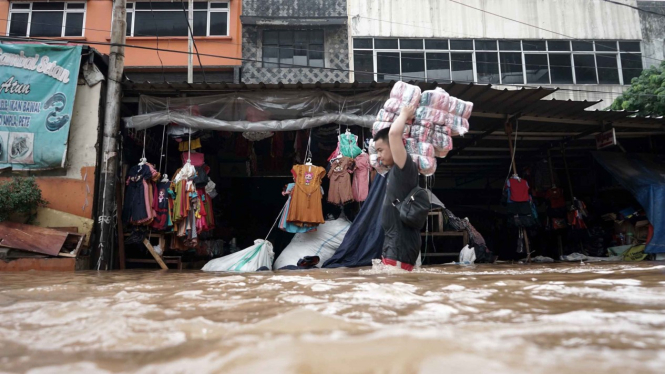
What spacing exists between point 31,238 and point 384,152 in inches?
208

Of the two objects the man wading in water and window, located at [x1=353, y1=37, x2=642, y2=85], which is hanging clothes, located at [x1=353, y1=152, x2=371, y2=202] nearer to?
the man wading in water

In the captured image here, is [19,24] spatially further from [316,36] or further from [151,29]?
[316,36]

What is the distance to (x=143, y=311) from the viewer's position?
1739 mm

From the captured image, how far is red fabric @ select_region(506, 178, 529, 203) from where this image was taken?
343 inches

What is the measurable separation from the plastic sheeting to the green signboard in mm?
998

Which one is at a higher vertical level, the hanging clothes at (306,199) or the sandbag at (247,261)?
the hanging clothes at (306,199)

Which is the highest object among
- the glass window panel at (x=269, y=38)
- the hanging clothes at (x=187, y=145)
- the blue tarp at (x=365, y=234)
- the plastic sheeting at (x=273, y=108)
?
the glass window panel at (x=269, y=38)

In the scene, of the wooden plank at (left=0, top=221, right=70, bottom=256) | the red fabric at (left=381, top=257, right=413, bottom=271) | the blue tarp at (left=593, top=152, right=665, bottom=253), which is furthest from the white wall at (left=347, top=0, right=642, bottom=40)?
the red fabric at (left=381, top=257, right=413, bottom=271)

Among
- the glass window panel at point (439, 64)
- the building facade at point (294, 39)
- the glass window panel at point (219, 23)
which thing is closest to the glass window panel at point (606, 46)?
the glass window panel at point (439, 64)

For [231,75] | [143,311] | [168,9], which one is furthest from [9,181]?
[168,9]

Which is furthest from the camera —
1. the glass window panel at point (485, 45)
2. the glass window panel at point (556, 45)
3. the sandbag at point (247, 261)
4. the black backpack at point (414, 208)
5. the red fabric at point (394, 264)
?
the glass window panel at point (556, 45)

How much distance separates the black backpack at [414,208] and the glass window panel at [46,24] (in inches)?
616

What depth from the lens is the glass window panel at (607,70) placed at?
14.3 m

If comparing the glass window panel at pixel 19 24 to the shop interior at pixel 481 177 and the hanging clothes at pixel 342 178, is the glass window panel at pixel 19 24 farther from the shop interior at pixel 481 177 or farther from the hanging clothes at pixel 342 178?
the hanging clothes at pixel 342 178
